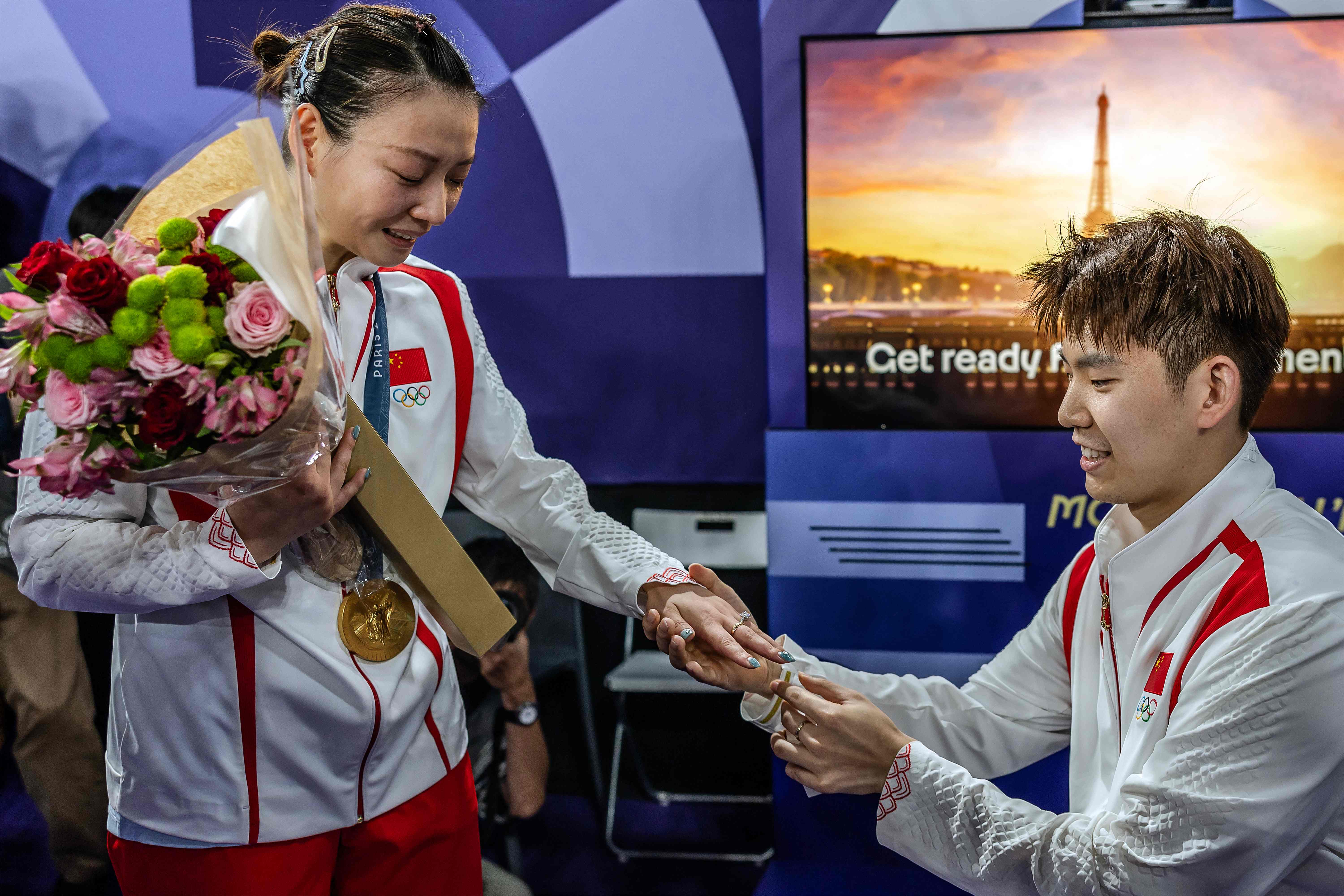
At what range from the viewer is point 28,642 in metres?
3.09

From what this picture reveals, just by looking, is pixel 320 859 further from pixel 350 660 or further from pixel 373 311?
pixel 373 311

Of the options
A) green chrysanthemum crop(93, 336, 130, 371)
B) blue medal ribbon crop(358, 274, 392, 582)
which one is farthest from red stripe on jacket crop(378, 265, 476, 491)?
green chrysanthemum crop(93, 336, 130, 371)

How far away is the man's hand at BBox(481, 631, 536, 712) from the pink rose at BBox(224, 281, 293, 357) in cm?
217

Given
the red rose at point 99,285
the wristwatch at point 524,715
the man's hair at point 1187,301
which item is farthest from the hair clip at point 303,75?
the wristwatch at point 524,715

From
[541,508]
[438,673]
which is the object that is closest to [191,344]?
[438,673]

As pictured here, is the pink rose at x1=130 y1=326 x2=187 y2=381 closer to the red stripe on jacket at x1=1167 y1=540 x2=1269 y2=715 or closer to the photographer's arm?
the red stripe on jacket at x1=1167 y1=540 x2=1269 y2=715

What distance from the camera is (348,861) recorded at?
1.61 meters

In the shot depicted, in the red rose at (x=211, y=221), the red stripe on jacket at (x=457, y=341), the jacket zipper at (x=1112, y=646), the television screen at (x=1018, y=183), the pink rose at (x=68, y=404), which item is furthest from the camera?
the television screen at (x=1018, y=183)

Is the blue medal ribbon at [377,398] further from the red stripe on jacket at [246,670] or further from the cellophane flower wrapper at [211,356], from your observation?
the cellophane flower wrapper at [211,356]

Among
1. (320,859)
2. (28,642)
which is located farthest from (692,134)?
(28,642)

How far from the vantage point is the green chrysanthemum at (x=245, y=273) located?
3.85ft

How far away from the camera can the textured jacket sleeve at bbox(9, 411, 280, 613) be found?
1.35 metres

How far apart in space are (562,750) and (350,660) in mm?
1897

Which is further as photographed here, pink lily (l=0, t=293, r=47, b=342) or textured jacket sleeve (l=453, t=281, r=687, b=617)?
textured jacket sleeve (l=453, t=281, r=687, b=617)
